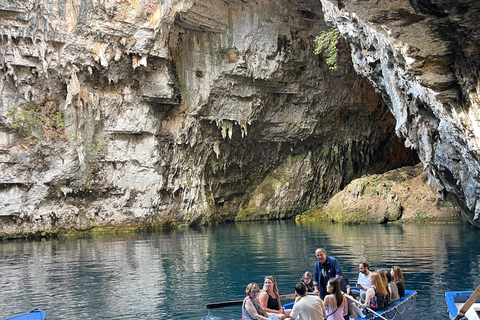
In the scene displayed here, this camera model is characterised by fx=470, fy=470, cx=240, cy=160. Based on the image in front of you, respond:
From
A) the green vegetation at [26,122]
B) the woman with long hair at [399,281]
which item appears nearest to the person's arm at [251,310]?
the woman with long hair at [399,281]

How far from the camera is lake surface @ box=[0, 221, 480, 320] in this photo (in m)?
10.3

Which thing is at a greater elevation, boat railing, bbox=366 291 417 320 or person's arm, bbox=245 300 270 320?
person's arm, bbox=245 300 270 320

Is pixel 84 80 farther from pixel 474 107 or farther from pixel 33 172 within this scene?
pixel 474 107

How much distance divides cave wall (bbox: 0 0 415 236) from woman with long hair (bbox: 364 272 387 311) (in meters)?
21.2

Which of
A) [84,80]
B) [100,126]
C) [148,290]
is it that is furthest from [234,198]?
[148,290]

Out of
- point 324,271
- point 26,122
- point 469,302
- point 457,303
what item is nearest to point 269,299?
point 324,271

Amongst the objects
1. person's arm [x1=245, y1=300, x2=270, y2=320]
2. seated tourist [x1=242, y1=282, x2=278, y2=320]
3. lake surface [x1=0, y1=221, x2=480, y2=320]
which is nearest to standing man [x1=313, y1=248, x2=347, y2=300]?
seated tourist [x1=242, y1=282, x2=278, y2=320]

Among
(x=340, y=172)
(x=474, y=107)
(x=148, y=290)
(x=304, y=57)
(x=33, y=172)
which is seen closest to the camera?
(x=474, y=107)

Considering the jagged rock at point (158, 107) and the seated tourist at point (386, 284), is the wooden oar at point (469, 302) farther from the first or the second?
the jagged rock at point (158, 107)

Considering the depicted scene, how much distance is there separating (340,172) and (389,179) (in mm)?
6799

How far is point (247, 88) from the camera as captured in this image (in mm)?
30938

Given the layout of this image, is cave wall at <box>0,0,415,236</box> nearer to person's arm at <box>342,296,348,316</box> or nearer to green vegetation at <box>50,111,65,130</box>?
green vegetation at <box>50,111,65,130</box>

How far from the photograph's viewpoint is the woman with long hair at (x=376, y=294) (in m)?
8.15

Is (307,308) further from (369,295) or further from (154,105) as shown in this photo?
(154,105)
